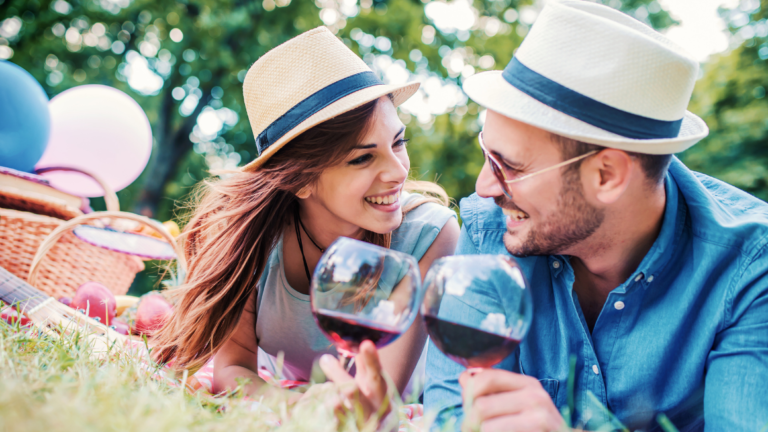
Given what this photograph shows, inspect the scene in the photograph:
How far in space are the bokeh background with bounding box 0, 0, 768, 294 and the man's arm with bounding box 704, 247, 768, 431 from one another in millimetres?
8228

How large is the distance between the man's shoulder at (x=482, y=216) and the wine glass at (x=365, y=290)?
80 centimetres

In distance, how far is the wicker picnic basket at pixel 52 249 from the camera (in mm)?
2793

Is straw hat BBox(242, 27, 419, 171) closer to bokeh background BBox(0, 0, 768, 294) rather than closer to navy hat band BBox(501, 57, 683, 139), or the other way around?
navy hat band BBox(501, 57, 683, 139)

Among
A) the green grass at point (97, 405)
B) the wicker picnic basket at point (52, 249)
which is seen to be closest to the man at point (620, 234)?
the green grass at point (97, 405)

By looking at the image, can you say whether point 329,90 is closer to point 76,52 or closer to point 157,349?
point 157,349

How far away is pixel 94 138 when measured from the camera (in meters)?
4.43

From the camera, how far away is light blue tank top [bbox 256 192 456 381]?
2387mm

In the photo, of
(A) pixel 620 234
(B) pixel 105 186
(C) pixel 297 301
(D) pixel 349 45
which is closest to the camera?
(A) pixel 620 234

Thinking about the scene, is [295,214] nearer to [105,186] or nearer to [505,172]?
[505,172]

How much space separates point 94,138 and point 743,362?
484 centimetres

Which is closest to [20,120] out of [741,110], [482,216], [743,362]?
[482,216]

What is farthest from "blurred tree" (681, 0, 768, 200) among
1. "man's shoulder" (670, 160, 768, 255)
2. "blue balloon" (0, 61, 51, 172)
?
"blue balloon" (0, 61, 51, 172)

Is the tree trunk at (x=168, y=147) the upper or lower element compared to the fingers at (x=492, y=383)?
lower

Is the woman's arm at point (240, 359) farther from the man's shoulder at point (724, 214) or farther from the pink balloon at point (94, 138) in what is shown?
the pink balloon at point (94, 138)
